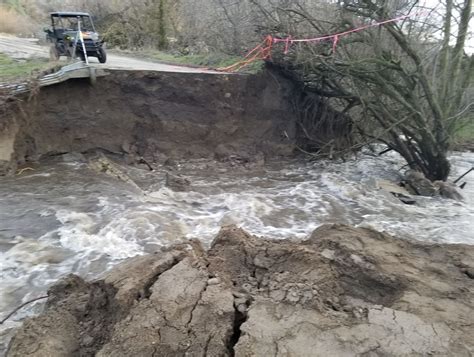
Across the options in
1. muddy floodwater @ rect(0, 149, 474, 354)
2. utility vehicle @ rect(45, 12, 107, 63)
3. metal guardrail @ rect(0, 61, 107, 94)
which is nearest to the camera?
muddy floodwater @ rect(0, 149, 474, 354)

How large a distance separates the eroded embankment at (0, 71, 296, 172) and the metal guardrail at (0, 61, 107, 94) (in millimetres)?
215

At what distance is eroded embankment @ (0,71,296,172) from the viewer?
32.4 ft

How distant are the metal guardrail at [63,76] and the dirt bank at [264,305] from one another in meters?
5.95

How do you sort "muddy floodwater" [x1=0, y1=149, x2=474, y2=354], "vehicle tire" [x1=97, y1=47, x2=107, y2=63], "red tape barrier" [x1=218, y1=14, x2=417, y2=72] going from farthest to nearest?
"vehicle tire" [x1=97, y1=47, x2=107, y2=63] < "red tape barrier" [x1=218, y1=14, x2=417, y2=72] < "muddy floodwater" [x1=0, y1=149, x2=474, y2=354]

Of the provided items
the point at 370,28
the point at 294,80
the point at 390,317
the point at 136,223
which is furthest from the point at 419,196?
the point at 390,317

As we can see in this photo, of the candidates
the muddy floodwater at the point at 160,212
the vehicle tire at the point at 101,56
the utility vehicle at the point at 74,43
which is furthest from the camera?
the vehicle tire at the point at 101,56

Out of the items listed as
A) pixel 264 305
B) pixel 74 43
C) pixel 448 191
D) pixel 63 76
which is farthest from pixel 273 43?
pixel 264 305

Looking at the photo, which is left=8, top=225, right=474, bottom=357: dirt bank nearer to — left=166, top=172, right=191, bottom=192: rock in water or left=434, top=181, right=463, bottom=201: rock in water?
left=166, top=172, right=191, bottom=192: rock in water

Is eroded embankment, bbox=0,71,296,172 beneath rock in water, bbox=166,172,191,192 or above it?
above

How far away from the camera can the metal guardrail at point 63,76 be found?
9.12m

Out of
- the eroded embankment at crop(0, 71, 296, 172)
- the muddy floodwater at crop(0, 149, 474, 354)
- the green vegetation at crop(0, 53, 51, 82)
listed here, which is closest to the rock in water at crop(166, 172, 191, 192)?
the muddy floodwater at crop(0, 149, 474, 354)

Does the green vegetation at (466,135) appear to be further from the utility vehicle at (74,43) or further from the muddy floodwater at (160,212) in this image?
the utility vehicle at (74,43)

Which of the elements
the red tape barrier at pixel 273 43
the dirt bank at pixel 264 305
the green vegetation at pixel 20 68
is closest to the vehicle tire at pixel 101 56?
the green vegetation at pixel 20 68

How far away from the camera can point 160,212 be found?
304 inches
